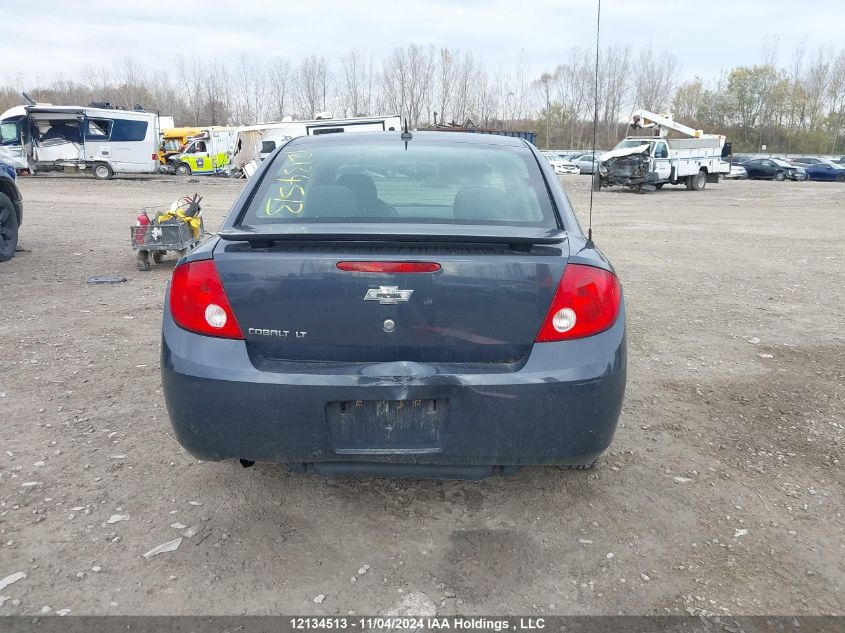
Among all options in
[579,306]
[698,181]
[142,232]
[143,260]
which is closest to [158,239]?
[142,232]

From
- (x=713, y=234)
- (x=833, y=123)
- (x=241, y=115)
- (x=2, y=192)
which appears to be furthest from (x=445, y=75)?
(x=2, y=192)

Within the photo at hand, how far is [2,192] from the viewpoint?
8.63 meters

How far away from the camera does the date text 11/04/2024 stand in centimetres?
220

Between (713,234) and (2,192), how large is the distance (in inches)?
475

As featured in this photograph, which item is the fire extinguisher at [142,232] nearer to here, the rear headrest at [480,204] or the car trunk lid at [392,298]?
the rear headrest at [480,204]

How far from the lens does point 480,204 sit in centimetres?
297

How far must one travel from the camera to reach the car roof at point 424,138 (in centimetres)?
355

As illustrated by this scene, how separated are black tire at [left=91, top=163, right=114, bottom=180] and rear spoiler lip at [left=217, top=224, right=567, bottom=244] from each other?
29485 millimetres

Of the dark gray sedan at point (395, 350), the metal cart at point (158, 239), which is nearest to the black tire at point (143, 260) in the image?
the metal cart at point (158, 239)

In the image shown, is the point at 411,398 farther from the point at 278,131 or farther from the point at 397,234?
the point at 278,131

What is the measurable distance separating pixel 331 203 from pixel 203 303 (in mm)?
786

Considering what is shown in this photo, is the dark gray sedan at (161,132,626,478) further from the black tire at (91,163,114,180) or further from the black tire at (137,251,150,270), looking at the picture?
the black tire at (91,163,114,180)

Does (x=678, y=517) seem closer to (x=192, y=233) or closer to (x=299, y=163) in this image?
(x=299, y=163)

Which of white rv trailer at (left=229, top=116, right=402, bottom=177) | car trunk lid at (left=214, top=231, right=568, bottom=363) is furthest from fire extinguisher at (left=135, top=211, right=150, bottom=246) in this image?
white rv trailer at (left=229, top=116, right=402, bottom=177)
